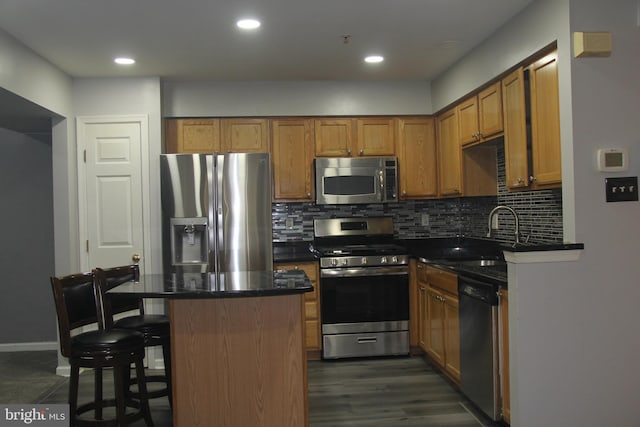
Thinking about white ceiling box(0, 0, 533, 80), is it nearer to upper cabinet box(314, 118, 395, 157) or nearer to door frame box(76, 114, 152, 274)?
door frame box(76, 114, 152, 274)

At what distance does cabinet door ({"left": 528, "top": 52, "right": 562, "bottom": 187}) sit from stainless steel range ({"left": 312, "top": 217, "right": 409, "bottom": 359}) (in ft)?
5.54

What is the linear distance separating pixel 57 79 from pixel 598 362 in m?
4.16

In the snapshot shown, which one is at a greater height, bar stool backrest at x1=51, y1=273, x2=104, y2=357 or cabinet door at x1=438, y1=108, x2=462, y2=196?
cabinet door at x1=438, y1=108, x2=462, y2=196

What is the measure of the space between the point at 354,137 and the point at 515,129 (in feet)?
5.92

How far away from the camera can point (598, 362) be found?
8.81ft

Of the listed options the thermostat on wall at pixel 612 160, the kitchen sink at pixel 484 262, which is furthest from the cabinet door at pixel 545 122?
the kitchen sink at pixel 484 262

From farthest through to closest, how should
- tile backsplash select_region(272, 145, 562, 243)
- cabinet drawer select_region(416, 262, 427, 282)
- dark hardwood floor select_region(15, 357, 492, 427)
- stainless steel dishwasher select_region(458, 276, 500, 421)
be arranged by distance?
tile backsplash select_region(272, 145, 562, 243) → cabinet drawer select_region(416, 262, 427, 282) → dark hardwood floor select_region(15, 357, 492, 427) → stainless steel dishwasher select_region(458, 276, 500, 421)

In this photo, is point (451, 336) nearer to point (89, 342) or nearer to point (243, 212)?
point (243, 212)

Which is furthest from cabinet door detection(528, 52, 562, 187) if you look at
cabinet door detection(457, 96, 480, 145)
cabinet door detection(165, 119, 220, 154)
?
Answer: cabinet door detection(165, 119, 220, 154)

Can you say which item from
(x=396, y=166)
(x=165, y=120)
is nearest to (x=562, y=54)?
(x=396, y=166)

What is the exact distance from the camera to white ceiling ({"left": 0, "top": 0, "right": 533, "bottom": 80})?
2.99m

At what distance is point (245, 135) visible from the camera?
4750 mm

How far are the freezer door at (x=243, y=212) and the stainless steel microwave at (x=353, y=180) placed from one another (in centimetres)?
59

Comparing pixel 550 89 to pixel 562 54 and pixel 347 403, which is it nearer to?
pixel 562 54
